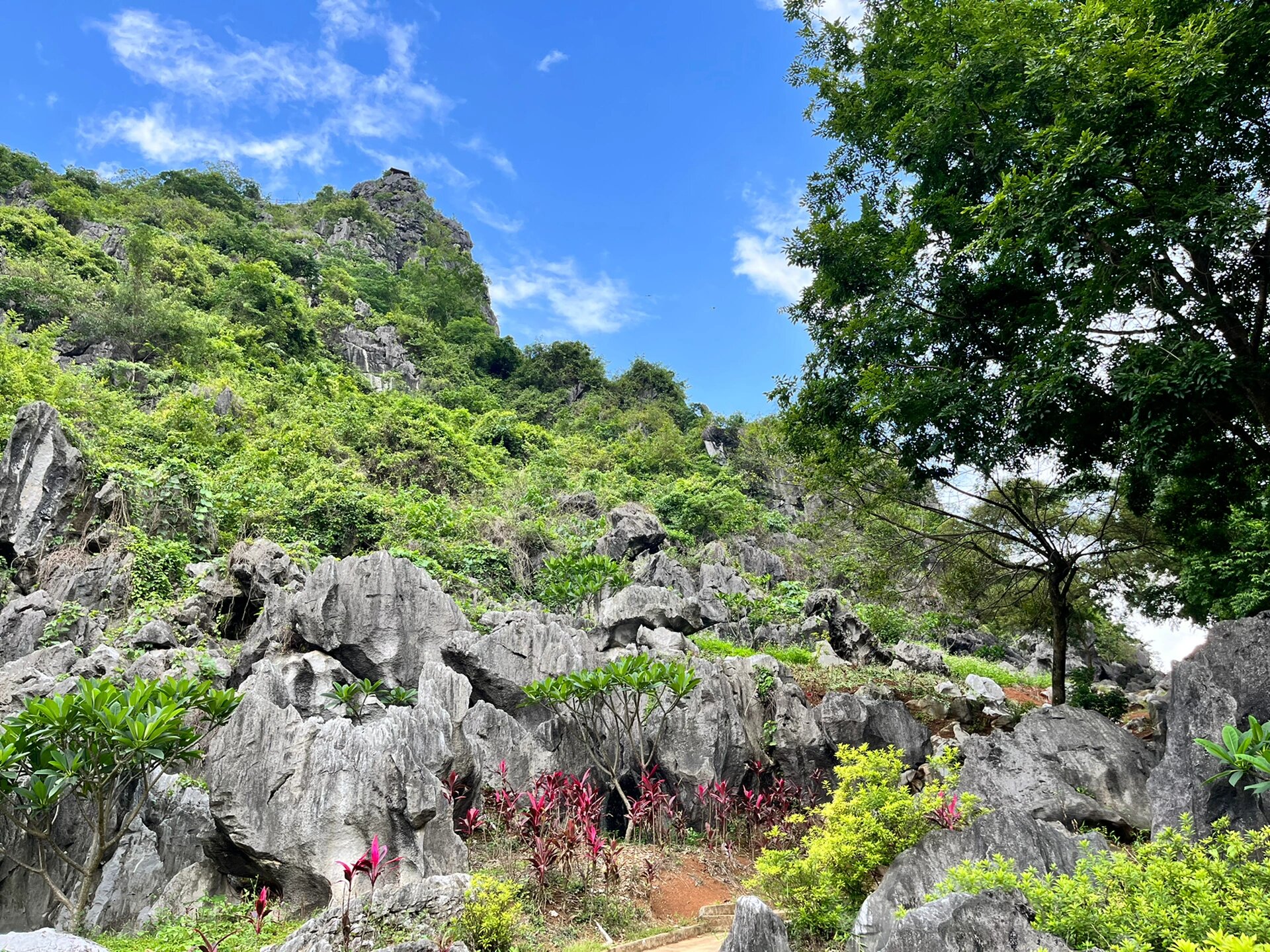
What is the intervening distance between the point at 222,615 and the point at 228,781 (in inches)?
238

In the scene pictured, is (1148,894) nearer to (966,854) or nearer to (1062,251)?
(966,854)

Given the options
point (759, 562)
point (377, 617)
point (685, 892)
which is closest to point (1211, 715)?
point (685, 892)

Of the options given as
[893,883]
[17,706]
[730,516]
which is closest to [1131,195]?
[893,883]

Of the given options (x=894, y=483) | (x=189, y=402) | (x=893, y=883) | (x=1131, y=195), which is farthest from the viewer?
(x=189, y=402)

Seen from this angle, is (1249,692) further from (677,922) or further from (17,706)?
(17,706)

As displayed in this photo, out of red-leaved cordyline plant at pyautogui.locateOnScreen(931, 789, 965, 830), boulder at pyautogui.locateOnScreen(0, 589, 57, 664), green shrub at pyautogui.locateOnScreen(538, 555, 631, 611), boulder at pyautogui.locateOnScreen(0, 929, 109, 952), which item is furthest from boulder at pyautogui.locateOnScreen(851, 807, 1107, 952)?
boulder at pyautogui.locateOnScreen(0, 589, 57, 664)

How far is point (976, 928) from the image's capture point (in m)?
3.25

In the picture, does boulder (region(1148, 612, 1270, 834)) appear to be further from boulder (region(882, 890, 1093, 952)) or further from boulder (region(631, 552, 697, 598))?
boulder (region(631, 552, 697, 598))

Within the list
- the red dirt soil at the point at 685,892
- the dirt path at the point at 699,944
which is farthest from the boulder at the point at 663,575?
the dirt path at the point at 699,944

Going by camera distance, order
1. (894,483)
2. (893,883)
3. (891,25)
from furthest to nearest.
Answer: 1. (894,483)
2. (891,25)
3. (893,883)

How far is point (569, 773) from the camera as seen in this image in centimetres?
878

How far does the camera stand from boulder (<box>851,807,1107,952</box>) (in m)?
4.73

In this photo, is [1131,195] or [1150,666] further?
[1150,666]

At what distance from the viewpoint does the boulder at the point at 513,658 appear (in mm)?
9562
